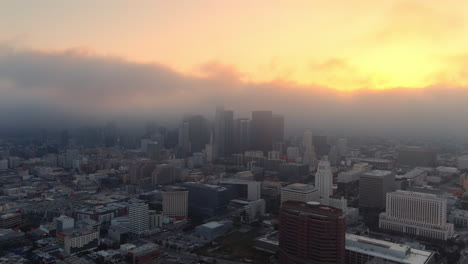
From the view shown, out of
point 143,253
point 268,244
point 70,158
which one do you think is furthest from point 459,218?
point 70,158

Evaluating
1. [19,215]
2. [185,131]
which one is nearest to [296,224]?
[19,215]

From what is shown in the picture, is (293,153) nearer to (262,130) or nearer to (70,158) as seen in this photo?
(262,130)

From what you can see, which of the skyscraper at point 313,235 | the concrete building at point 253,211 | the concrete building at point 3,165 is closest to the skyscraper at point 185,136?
the concrete building at point 3,165

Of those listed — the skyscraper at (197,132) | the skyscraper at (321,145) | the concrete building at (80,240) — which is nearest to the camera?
the concrete building at (80,240)

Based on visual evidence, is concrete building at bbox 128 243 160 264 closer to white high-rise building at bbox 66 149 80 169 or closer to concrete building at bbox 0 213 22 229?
concrete building at bbox 0 213 22 229

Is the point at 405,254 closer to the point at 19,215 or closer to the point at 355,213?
the point at 355,213

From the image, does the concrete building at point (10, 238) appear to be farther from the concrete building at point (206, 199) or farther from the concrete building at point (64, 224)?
the concrete building at point (206, 199)
